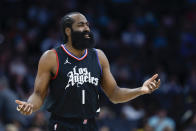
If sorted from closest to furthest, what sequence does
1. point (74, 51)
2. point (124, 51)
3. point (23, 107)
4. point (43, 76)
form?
1. point (23, 107)
2. point (43, 76)
3. point (74, 51)
4. point (124, 51)

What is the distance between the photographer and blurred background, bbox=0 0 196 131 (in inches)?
422

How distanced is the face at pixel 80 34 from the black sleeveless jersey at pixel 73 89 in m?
0.16

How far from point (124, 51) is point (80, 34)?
25.4 ft

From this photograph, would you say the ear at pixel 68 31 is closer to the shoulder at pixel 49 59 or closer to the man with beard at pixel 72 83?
the man with beard at pixel 72 83

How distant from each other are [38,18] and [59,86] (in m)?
8.62

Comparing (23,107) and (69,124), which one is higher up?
(23,107)

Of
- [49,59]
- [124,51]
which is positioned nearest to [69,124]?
[49,59]

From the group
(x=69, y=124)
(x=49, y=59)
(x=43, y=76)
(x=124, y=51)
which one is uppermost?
(x=49, y=59)

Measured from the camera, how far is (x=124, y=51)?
42.9 ft

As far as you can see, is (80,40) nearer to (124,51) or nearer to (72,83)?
(72,83)

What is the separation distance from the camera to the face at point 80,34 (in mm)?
5412

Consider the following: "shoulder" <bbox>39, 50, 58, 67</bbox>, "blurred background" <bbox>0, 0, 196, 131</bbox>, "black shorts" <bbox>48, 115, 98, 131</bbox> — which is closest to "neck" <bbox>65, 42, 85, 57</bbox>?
"shoulder" <bbox>39, 50, 58, 67</bbox>

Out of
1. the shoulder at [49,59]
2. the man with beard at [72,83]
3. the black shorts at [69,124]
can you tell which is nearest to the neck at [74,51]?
the man with beard at [72,83]

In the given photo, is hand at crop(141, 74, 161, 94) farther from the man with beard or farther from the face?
the face
